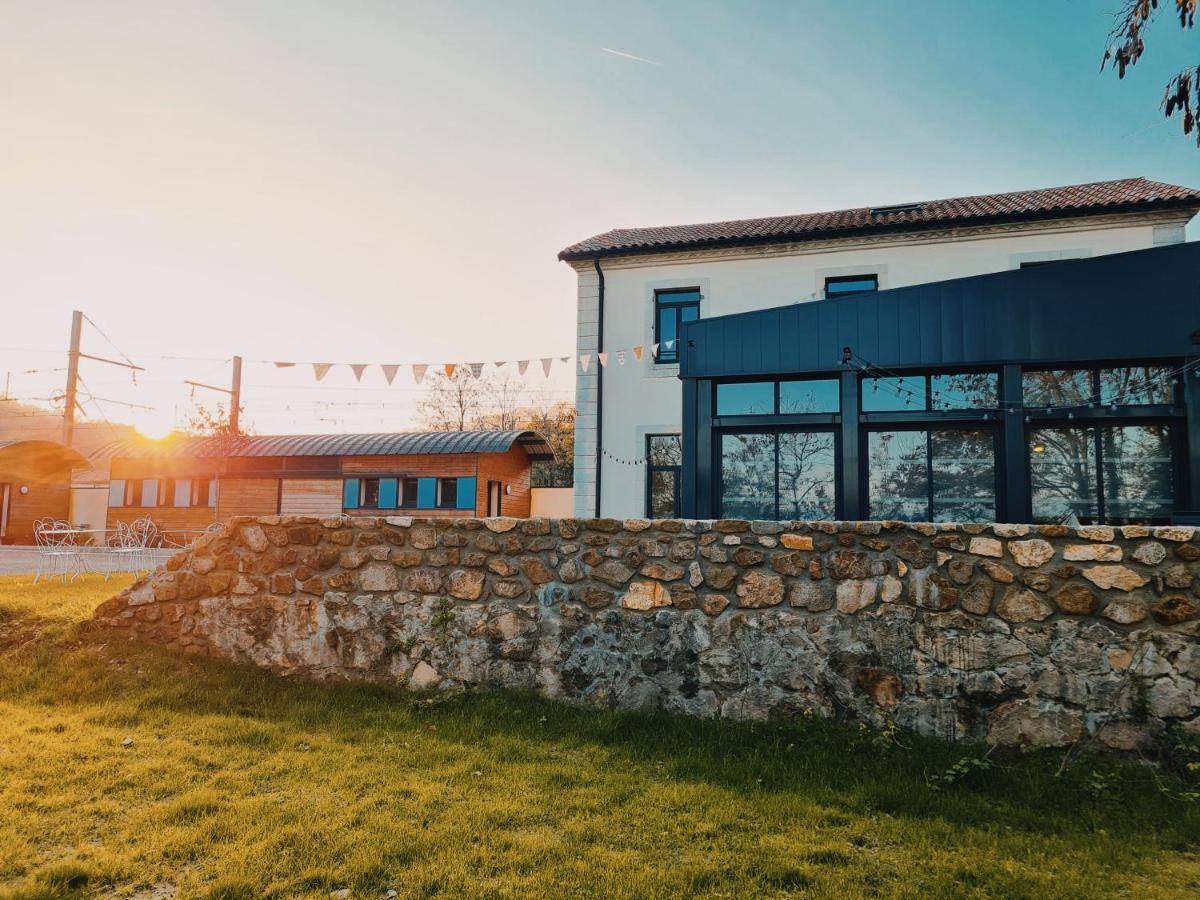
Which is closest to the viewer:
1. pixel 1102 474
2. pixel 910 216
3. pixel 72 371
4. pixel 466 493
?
pixel 1102 474

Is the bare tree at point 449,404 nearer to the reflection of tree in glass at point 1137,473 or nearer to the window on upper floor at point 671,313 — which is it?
the window on upper floor at point 671,313

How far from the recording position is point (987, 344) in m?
7.74

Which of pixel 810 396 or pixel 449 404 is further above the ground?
pixel 449 404

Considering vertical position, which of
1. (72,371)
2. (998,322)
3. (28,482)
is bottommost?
(28,482)

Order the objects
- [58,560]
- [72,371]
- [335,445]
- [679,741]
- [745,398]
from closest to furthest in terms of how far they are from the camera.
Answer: [679,741], [745,398], [58,560], [72,371], [335,445]

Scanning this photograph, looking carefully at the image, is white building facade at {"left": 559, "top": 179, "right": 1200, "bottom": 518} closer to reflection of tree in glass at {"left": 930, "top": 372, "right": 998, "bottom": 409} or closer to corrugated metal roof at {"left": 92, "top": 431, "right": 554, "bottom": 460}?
reflection of tree in glass at {"left": 930, "top": 372, "right": 998, "bottom": 409}

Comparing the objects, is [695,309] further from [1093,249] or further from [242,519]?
[242,519]

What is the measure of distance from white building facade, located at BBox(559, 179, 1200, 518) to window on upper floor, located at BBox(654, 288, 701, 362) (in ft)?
0.07

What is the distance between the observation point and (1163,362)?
24.3ft

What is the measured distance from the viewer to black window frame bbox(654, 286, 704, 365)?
12703mm

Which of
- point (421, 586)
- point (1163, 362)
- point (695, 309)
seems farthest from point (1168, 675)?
point (695, 309)

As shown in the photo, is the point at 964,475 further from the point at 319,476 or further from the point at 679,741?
the point at 319,476

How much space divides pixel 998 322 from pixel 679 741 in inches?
248

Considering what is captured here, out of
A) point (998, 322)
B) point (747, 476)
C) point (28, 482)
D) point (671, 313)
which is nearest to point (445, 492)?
point (671, 313)
